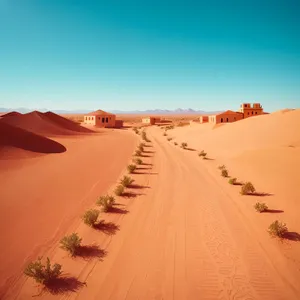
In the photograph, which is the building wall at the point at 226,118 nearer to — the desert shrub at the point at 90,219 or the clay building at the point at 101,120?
the clay building at the point at 101,120

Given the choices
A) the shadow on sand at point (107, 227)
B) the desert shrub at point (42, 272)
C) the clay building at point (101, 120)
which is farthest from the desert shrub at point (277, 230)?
the clay building at point (101, 120)

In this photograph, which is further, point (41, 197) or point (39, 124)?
point (39, 124)

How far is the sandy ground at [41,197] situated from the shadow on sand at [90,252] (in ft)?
2.61

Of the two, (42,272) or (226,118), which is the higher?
(226,118)

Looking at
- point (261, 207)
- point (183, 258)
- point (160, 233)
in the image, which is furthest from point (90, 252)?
point (261, 207)

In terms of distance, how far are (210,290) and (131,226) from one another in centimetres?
291

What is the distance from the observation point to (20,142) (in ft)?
50.6

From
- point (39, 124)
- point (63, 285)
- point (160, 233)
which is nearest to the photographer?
point (63, 285)

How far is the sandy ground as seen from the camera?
18.7ft

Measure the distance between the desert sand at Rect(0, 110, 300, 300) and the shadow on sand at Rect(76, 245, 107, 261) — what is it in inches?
1.5

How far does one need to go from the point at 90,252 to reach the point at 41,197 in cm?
388

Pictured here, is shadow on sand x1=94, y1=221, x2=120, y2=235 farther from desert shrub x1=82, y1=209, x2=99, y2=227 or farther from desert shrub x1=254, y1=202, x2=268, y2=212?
desert shrub x1=254, y1=202, x2=268, y2=212

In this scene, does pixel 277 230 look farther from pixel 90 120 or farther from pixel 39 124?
pixel 90 120

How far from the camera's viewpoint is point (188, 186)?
1069 centimetres
